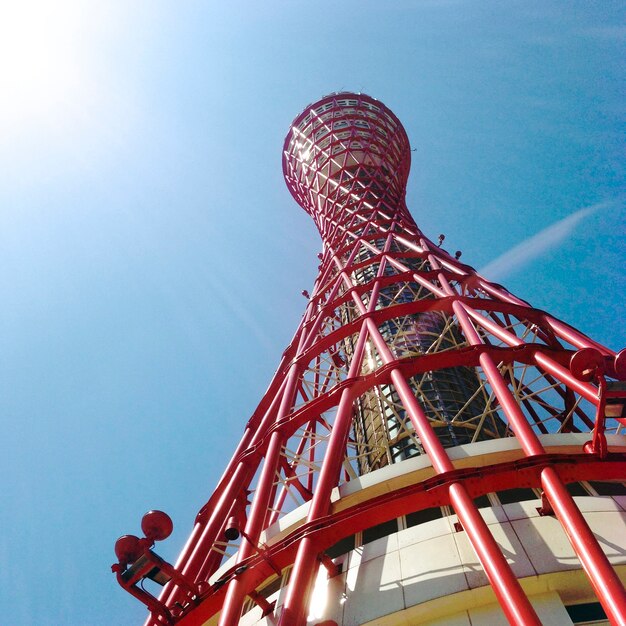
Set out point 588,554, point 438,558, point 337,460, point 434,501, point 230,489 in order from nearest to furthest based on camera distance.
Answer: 1. point 588,554
2. point 434,501
3. point 438,558
4. point 337,460
5. point 230,489

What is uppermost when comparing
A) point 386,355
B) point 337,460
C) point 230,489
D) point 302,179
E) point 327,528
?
point 302,179

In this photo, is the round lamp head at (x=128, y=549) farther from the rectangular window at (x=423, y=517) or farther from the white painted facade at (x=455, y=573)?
the rectangular window at (x=423, y=517)

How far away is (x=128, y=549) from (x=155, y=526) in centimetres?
47

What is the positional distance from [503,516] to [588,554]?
309cm

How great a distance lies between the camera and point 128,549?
720 cm

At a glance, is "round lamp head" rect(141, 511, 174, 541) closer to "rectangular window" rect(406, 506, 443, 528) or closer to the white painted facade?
the white painted facade

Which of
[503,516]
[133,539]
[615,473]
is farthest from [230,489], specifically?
[615,473]

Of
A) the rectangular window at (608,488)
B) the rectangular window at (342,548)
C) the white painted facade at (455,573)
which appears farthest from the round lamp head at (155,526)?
the rectangular window at (608,488)

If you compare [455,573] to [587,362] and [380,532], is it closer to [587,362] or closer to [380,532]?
[380,532]

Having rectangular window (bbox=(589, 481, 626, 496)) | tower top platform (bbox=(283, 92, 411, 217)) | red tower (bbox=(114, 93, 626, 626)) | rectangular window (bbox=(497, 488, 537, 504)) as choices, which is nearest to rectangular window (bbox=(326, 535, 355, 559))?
red tower (bbox=(114, 93, 626, 626))

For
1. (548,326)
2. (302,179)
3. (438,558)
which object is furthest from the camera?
(302,179)

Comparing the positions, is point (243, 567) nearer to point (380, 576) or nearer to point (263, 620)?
point (263, 620)

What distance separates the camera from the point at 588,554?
5.26 m

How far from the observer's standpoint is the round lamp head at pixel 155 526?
7.54 m
